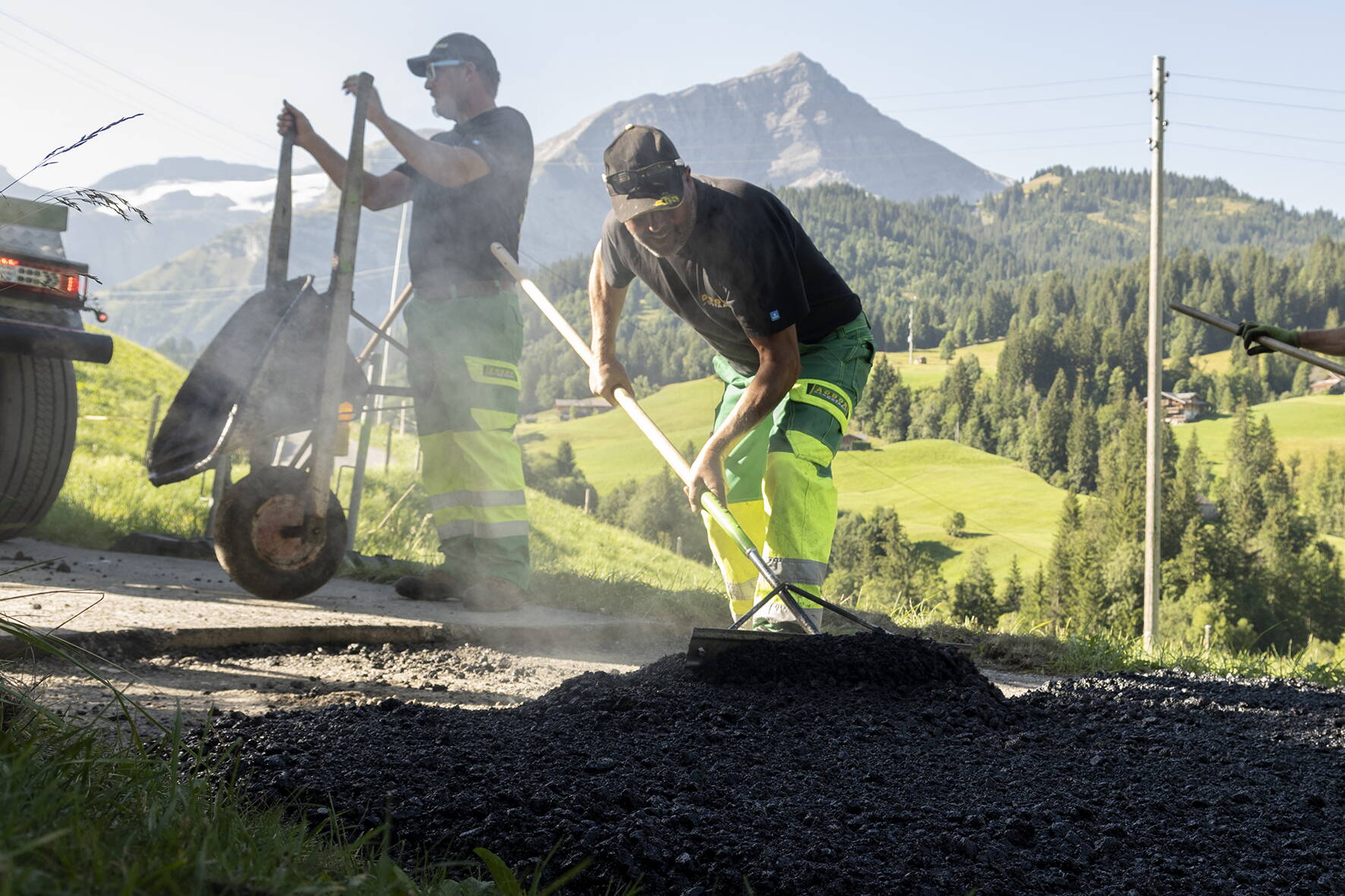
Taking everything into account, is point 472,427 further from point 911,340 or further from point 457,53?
point 911,340

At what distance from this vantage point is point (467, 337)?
488cm

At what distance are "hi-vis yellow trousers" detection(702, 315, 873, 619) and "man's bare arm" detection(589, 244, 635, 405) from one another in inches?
17.1

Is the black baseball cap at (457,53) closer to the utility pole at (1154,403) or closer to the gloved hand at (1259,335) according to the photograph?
the gloved hand at (1259,335)

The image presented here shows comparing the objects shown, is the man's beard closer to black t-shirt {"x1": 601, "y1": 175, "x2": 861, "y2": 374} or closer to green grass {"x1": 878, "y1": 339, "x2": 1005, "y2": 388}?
black t-shirt {"x1": 601, "y1": 175, "x2": 861, "y2": 374}

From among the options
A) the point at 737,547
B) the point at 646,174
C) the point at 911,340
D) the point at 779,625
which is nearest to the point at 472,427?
the point at 737,547

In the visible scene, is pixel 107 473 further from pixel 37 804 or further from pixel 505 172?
pixel 37 804

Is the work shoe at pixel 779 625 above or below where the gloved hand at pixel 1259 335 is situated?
below

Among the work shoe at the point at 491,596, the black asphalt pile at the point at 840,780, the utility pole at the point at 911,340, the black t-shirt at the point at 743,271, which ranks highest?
the utility pole at the point at 911,340

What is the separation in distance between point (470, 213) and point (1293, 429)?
138 m

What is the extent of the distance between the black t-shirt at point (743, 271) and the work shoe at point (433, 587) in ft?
6.18

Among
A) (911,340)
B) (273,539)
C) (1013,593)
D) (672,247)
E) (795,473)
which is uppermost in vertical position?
(911,340)

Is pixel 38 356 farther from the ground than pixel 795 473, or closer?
farther from the ground

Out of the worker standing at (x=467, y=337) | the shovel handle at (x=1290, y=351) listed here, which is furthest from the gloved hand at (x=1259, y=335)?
the worker standing at (x=467, y=337)

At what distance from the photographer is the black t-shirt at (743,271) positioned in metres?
3.15
